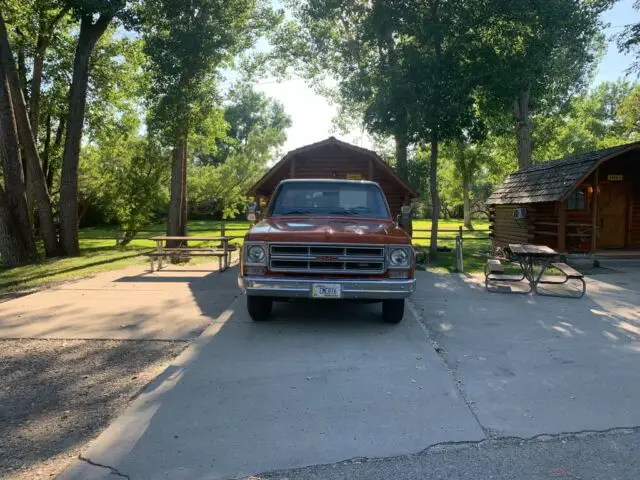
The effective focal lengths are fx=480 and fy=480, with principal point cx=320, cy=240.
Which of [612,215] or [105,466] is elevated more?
[612,215]

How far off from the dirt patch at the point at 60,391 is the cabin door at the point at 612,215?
15.6 metres

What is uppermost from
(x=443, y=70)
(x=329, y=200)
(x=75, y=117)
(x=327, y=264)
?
(x=443, y=70)

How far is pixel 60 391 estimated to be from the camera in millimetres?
4301

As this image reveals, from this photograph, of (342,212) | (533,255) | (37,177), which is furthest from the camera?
(37,177)

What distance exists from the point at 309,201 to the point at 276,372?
3.29 metres

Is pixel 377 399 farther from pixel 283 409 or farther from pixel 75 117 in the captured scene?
pixel 75 117

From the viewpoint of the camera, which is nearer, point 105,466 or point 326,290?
point 105,466

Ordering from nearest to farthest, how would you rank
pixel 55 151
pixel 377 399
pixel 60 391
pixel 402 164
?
pixel 377 399 → pixel 60 391 → pixel 402 164 → pixel 55 151

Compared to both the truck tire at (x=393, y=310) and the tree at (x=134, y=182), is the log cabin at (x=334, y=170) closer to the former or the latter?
the tree at (x=134, y=182)

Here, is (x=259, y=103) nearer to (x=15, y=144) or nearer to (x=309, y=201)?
(x=15, y=144)

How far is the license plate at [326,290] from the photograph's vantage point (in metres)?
5.74


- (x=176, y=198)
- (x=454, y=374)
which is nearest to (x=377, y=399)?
(x=454, y=374)

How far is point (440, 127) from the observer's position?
15.1 meters

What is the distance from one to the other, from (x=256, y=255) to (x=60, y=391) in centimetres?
250
